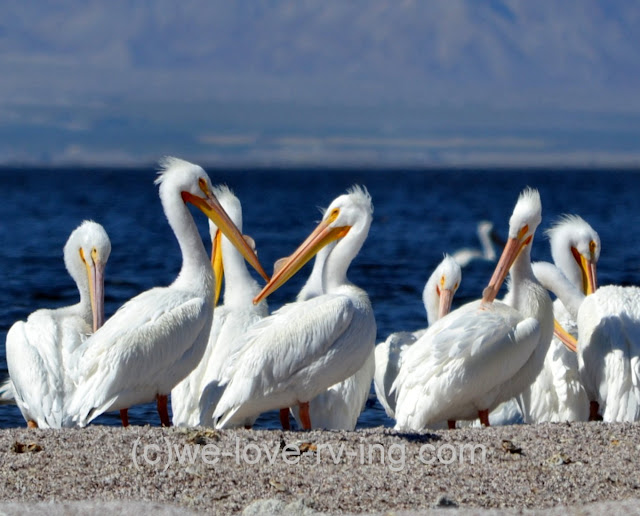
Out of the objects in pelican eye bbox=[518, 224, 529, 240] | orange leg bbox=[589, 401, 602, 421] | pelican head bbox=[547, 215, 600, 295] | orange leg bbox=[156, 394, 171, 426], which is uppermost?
pelican eye bbox=[518, 224, 529, 240]

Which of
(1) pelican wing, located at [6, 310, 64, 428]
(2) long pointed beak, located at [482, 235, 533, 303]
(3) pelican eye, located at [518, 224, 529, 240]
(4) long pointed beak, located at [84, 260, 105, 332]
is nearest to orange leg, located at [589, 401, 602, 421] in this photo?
(2) long pointed beak, located at [482, 235, 533, 303]

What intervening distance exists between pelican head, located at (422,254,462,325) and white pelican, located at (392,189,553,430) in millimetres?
1189

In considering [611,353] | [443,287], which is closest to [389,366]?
[443,287]

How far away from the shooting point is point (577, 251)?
8.77 metres

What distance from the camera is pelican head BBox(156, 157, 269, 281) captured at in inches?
271

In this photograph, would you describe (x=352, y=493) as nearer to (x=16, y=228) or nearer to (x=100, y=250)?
(x=100, y=250)

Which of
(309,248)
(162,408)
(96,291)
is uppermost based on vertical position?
(309,248)

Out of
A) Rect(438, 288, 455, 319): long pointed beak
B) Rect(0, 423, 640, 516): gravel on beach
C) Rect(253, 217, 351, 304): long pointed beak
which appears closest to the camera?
Rect(0, 423, 640, 516): gravel on beach

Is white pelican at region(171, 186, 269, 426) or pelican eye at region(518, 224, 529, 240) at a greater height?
pelican eye at region(518, 224, 529, 240)

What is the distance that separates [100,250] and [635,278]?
15449 millimetres

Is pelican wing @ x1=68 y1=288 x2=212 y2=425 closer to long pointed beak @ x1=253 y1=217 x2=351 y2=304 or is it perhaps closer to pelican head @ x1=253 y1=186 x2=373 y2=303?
pelican head @ x1=253 y1=186 x2=373 y2=303

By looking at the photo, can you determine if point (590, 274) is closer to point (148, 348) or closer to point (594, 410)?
point (594, 410)

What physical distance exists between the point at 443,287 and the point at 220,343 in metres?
2.05

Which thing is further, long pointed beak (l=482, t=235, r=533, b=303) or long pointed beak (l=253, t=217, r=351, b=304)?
long pointed beak (l=253, t=217, r=351, b=304)
